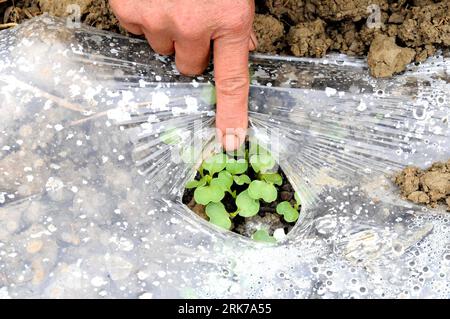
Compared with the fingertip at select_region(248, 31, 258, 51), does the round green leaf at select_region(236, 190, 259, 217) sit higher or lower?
lower

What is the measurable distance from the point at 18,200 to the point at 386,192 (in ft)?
2.78

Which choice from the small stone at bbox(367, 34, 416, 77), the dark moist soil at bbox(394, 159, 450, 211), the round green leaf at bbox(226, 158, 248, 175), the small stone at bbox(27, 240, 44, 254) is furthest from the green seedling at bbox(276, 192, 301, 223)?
the small stone at bbox(27, 240, 44, 254)

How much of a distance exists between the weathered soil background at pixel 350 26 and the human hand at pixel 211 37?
147 mm

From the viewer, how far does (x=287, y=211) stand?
1.57 m

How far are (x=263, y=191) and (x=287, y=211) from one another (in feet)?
0.27

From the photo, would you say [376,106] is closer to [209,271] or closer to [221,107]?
[221,107]

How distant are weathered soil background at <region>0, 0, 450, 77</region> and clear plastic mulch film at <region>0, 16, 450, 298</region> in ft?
0.18

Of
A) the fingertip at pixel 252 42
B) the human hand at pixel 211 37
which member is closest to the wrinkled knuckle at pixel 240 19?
the human hand at pixel 211 37

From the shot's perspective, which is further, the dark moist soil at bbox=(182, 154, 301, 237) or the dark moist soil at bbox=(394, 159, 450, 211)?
the dark moist soil at bbox=(182, 154, 301, 237)

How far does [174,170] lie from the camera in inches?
60.6

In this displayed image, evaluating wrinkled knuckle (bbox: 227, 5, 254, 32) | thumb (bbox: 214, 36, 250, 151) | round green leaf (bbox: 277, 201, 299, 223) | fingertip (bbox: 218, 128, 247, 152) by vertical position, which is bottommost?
round green leaf (bbox: 277, 201, 299, 223)

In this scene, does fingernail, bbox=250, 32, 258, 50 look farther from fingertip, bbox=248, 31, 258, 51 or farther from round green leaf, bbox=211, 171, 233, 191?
round green leaf, bbox=211, 171, 233, 191

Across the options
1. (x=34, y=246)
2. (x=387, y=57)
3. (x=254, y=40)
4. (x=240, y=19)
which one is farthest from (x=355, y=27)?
(x=34, y=246)

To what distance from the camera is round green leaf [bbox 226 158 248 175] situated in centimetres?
158
